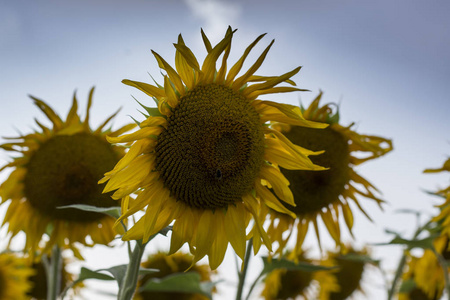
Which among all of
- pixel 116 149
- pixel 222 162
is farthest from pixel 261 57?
pixel 116 149

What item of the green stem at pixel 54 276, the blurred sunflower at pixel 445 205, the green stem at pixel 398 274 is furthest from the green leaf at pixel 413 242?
the green stem at pixel 54 276

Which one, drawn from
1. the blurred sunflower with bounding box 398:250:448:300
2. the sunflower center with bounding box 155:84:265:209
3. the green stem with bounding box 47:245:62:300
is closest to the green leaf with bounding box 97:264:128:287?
the sunflower center with bounding box 155:84:265:209

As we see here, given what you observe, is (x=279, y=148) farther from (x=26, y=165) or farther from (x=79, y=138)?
(x=26, y=165)

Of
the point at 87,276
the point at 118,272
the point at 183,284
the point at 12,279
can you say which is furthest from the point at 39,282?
the point at 118,272

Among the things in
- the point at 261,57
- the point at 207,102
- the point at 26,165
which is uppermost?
the point at 261,57

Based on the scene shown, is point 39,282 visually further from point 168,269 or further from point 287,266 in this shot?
point 287,266

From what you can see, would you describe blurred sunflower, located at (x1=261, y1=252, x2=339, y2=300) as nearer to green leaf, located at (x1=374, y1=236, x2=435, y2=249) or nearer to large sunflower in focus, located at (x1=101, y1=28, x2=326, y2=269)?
green leaf, located at (x1=374, y1=236, x2=435, y2=249)

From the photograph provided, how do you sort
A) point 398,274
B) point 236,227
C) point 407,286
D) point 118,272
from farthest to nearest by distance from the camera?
point 407,286 < point 398,274 < point 118,272 < point 236,227
